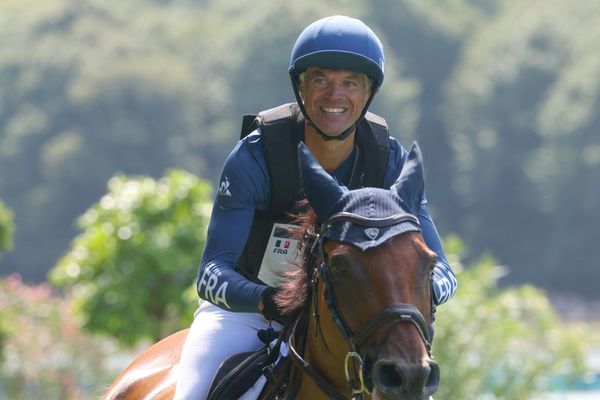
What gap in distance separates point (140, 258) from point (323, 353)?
34.6 ft

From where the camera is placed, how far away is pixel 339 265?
446 centimetres

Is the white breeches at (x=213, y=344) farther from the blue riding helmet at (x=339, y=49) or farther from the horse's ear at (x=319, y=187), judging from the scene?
the horse's ear at (x=319, y=187)

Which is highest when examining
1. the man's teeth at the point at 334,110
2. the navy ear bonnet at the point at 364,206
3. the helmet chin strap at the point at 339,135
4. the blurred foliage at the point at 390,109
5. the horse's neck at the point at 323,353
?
the blurred foliage at the point at 390,109

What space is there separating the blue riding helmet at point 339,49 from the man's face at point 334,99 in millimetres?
32

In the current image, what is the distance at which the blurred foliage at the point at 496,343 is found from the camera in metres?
14.9

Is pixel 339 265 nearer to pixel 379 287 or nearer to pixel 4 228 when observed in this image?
pixel 379 287

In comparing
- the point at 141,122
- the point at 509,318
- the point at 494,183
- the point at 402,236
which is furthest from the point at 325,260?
the point at 141,122

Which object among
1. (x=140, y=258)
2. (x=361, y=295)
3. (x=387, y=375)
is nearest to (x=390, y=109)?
(x=140, y=258)

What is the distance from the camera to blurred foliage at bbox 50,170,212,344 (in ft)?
49.2

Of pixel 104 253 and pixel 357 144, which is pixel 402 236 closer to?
pixel 357 144

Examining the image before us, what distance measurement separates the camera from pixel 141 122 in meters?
80.0

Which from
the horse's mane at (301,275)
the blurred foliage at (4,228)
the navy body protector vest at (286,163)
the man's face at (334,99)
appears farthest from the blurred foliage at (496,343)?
Answer: the horse's mane at (301,275)

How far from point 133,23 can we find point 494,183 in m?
34.3

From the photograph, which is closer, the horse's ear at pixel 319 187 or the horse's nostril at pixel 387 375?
the horse's nostril at pixel 387 375
